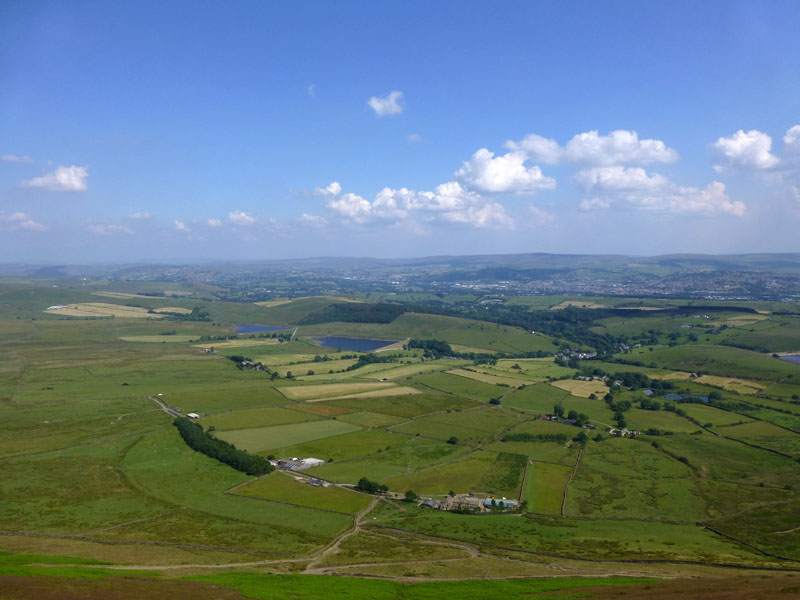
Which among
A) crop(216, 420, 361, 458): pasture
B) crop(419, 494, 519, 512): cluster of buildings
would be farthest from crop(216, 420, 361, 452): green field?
crop(419, 494, 519, 512): cluster of buildings

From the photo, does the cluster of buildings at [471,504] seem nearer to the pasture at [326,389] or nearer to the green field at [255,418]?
the green field at [255,418]

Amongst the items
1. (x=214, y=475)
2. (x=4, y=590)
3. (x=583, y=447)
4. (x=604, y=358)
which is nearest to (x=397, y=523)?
(x=214, y=475)

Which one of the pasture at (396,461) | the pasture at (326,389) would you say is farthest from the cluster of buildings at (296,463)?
the pasture at (326,389)

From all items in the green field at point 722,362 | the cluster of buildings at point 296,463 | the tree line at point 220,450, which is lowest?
the cluster of buildings at point 296,463

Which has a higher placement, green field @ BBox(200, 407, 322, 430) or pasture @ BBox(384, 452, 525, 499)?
green field @ BBox(200, 407, 322, 430)

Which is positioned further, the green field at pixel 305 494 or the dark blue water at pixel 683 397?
the dark blue water at pixel 683 397

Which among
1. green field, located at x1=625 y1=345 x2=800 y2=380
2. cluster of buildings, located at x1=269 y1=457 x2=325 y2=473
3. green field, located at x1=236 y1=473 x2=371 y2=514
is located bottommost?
cluster of buildings, located at x1=269 y1=457 x2=325 y2=473

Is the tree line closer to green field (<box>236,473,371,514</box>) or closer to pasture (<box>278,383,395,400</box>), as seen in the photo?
green field (<box>236,473,371,514</box>)

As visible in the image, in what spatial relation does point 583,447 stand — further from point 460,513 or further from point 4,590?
point 4,590

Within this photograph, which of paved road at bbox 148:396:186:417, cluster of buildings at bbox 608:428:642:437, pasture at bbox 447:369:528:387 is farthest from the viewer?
pasture at bbox 447:369:528:387
